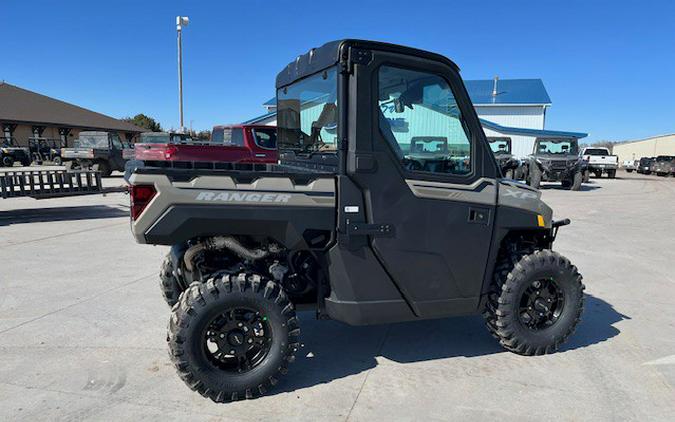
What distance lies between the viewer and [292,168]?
12.6 ft

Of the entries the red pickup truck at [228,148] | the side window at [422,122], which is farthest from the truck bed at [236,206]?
the red pickup truck at [228,148]

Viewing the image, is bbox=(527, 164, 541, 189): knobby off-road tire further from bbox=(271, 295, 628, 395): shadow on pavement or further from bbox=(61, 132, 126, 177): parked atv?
bbox=(61, 132, 126, 177): parked atv

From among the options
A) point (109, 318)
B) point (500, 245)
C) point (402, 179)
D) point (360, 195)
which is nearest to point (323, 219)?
point (360, 195)

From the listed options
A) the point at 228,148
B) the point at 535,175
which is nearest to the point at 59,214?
the point at 228,148

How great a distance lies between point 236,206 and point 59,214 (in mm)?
10239

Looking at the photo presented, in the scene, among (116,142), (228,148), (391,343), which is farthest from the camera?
(116,142)

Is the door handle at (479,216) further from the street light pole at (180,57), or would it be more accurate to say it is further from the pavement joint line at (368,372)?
the street light pole at (180,57)

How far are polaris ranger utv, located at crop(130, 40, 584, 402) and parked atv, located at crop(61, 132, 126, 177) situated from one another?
59.6ft

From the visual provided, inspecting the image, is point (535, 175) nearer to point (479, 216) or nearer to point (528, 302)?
point (528, 302)

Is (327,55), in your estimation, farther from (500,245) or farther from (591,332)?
(591,332)

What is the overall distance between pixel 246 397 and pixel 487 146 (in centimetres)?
245

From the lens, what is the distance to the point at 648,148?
6344cm

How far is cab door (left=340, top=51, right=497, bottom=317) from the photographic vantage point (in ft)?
10.1

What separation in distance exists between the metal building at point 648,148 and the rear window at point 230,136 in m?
60.8
